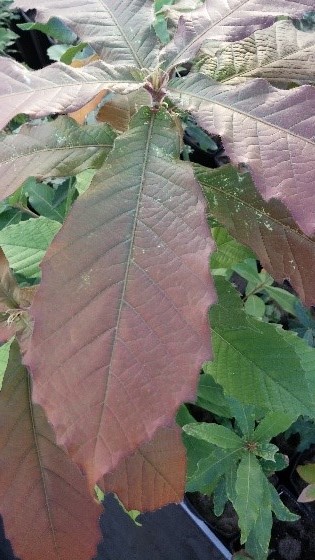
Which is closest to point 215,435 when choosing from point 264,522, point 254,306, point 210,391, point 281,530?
point 210,391

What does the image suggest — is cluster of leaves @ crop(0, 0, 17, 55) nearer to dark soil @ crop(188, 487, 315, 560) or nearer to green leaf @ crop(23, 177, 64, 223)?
green leaf @ crop(23, 177, 64, 223)

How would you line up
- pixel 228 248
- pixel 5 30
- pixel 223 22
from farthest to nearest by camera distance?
pixel 5 30, pixel 228 248, pixel 223 22

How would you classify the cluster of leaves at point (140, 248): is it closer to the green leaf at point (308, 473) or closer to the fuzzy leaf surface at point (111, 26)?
the fuzzy leaf surface at point (111, 26)

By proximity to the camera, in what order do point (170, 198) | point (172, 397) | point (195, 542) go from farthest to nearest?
point (195, 542)
point (170, 198)
point (172, 397)

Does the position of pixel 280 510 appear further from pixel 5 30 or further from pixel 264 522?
pixel 5 30

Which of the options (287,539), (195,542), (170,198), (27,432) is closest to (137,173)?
(170,198)

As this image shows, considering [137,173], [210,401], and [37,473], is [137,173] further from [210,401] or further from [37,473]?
[210,401]
